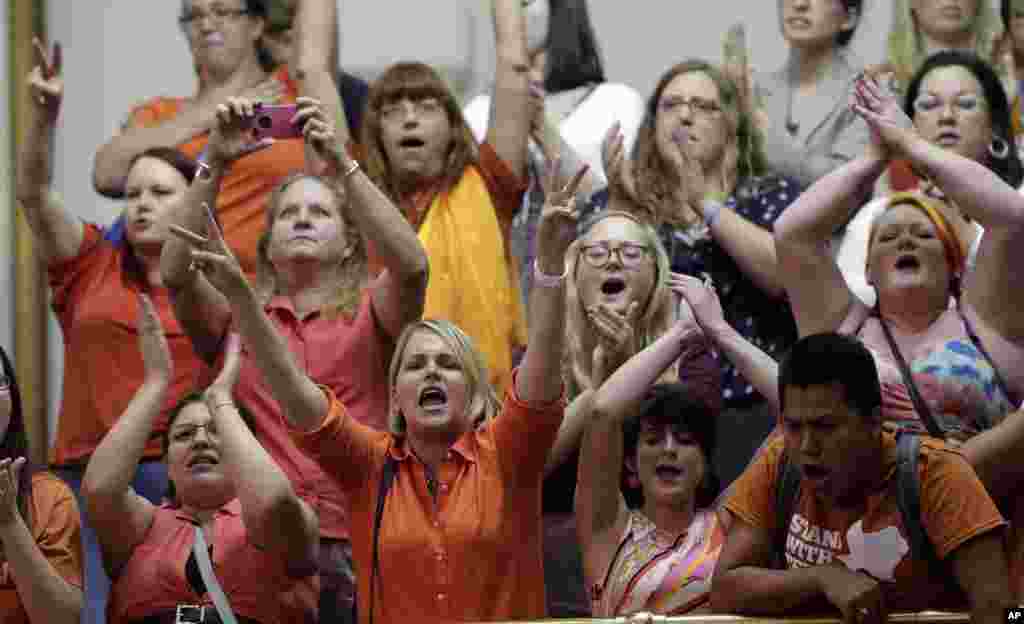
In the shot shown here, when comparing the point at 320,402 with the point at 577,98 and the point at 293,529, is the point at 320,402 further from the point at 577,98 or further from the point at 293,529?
the point at 577,98

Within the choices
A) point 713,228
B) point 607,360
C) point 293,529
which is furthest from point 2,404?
point 713,228

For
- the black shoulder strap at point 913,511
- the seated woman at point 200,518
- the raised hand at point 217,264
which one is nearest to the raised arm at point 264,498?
the seated woman at point 200,518

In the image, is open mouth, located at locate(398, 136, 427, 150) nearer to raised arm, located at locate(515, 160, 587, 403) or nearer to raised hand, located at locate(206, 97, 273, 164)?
raised hand, located at locate(206, 97, 273, 164)

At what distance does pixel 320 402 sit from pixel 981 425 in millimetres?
1375

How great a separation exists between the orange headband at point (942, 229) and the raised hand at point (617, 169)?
2.96 feet

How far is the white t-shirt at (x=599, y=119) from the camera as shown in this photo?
6.52m

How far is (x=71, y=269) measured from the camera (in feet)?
19.9

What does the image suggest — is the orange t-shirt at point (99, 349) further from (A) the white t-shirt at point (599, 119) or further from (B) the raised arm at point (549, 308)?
(B) the raised arm at point (549, 308)

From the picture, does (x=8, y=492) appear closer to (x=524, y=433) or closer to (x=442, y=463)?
(x=442, y=463)

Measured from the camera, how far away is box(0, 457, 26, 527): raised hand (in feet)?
16.2

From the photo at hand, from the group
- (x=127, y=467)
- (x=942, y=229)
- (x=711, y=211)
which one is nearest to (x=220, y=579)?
(x=127, y=467)

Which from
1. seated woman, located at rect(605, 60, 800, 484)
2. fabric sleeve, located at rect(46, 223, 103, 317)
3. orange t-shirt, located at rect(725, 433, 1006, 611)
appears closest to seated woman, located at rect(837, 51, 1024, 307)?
seated woman, located at rect(605, 60, 800, 484)

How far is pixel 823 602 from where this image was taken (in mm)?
4266

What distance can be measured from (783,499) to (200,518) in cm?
153
